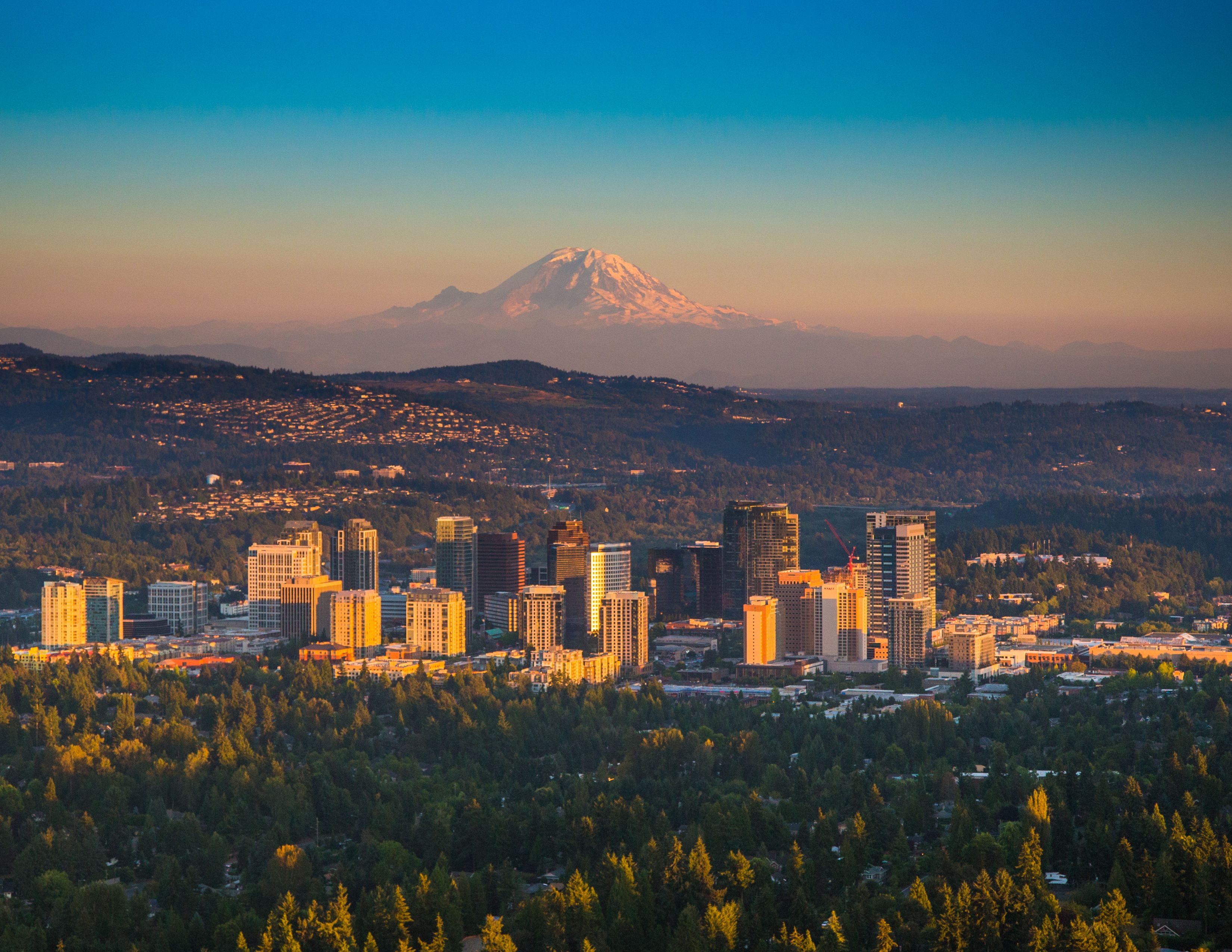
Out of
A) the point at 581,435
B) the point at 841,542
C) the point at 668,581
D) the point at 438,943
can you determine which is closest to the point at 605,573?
the point at 668,581

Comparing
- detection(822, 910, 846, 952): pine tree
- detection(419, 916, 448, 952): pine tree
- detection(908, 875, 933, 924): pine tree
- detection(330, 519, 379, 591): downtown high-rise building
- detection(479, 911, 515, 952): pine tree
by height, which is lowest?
detection(419, 916, 448, 952): pine tree

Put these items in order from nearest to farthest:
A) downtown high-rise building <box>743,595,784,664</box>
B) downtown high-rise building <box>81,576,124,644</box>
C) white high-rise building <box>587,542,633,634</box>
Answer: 1. downtown high-rise building <box>743,595,784,664</box>
2. downtown high-rise building <box>81,576,124,644</box>
3. white high-rise building <box>587,542,633,634</box>

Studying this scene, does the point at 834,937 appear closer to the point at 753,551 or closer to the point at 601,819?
the point at 601,819

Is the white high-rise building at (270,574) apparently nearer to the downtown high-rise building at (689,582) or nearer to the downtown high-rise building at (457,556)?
the downtown high-rise building at (457,556)

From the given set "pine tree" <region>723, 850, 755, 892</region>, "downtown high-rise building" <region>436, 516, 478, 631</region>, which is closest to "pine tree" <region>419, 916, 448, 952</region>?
"pine tree" <region>723, 850, 755, 892</region>

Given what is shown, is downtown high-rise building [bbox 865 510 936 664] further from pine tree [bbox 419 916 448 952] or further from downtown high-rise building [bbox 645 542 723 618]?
pine tree [bbox 419 916 448 952]

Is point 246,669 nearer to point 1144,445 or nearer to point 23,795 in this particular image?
point 23,795
